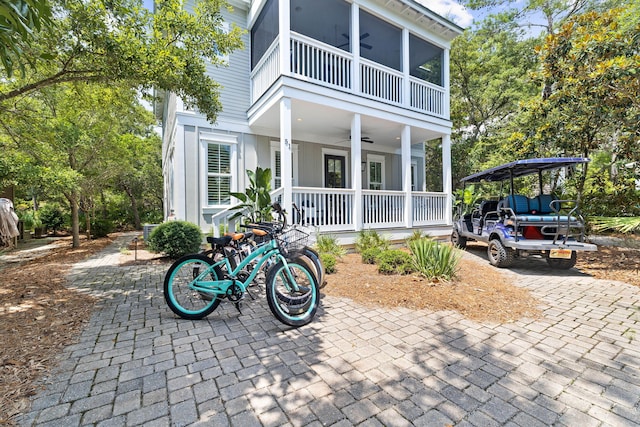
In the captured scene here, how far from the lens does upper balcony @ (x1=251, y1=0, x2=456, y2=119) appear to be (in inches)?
282

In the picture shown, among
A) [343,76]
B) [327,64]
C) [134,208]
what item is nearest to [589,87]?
[343,76]

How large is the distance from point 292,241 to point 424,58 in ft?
33.0

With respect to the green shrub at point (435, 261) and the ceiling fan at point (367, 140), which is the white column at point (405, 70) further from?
the green shrub at point (435, 261)

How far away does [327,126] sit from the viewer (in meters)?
9.09

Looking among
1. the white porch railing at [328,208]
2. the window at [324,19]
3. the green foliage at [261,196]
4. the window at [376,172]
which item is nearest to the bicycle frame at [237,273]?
the green foliage at [261,196]

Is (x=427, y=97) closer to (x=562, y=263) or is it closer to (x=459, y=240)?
(x=459, y=240)

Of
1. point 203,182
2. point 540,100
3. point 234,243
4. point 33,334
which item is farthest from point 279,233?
point 540,100

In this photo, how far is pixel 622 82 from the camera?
5699 millimetres

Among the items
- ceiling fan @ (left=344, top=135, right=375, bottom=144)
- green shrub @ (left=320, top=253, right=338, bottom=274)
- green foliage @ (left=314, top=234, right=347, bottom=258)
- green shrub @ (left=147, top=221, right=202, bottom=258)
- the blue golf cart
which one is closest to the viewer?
the blue golf cart

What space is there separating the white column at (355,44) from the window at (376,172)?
171 inches

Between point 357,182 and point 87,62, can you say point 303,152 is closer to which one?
point 357,182

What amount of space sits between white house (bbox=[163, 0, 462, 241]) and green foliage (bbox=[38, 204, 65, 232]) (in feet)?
31.4

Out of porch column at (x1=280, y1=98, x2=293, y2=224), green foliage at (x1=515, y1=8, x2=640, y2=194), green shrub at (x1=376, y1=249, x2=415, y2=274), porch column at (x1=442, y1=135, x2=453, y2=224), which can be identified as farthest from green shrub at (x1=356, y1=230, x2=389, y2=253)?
green foliage at (x1=515, y1=8, x2=640, y2=194)

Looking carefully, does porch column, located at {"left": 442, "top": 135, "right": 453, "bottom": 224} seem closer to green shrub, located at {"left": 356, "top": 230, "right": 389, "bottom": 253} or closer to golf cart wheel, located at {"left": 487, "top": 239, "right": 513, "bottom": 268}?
golf cart wheel, located at {"left": 487, "top": 239, "right": 513, "bottom": 268}
